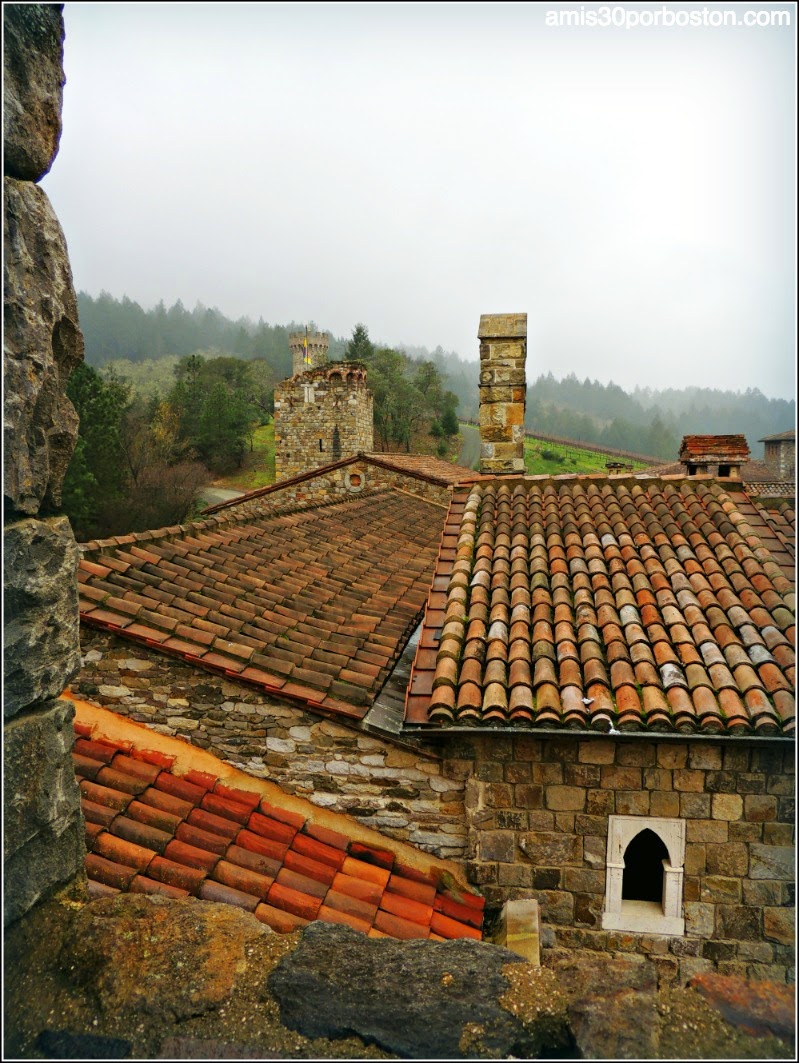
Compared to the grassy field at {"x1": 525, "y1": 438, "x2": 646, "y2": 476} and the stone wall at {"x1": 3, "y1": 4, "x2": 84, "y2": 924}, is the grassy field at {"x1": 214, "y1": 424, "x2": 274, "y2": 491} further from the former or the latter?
the stone wall at {"x1": 3, "y1": 4, "x2": 84, "y2": 924}

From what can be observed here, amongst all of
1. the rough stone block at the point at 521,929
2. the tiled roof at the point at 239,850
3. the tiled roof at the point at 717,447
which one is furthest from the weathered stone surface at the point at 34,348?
the tiled roof at the point at 717,447

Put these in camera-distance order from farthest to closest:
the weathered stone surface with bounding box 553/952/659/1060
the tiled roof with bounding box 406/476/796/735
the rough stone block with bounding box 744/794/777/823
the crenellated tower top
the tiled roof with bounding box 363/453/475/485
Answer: the crenellated tower top
the tiled roof with bounding box 363/453/475/485
the rough stone block with bounding box 744/794/777/823
the tiled roof with bounding box 406/476/796/735
the weathered stone surface with bounding box 553/952/659/1060

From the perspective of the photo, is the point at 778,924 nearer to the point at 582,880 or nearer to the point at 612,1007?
the point at 582,880

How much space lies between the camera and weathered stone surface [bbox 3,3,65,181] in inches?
60.3

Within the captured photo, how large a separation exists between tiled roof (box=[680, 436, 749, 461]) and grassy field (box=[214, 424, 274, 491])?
26599mm

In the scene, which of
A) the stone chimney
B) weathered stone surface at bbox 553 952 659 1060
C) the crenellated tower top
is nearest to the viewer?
weathered stone surface at bbox 553 952 659 1060

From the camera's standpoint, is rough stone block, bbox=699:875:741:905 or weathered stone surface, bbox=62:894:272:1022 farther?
rough stone block, bbox=699:875:741:905

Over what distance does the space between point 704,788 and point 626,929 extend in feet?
3.65

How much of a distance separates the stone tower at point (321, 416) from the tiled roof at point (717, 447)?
13.7 metres

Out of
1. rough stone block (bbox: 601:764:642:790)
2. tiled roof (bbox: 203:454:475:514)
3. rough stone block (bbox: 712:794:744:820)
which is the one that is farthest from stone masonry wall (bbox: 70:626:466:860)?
tiled roof (bbox: 203:454:475:514)

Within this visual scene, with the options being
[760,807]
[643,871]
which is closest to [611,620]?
[760,807]

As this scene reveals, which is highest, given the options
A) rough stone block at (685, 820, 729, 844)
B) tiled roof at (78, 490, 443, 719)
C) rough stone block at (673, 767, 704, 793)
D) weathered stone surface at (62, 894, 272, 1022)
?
tiled roof at (78, 490, 443, 719)

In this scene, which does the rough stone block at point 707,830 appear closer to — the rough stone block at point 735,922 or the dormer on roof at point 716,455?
the rough stone block at point 735,922

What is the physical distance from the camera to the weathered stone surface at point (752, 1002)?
1.47 m
